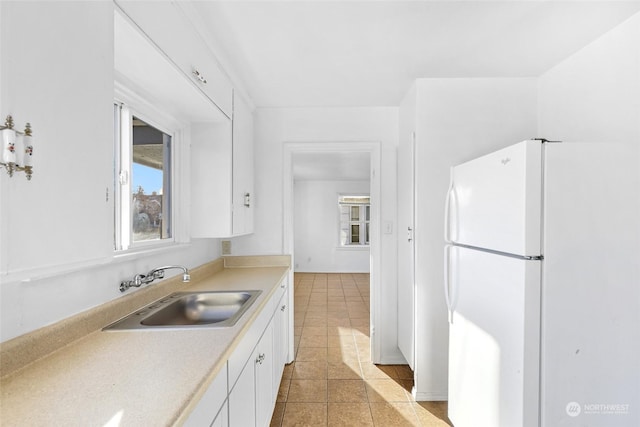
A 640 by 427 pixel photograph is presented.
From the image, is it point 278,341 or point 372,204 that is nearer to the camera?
point 278,341

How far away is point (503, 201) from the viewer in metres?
1.34

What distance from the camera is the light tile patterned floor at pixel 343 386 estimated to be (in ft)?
6.68

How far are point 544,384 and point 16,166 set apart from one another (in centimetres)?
178

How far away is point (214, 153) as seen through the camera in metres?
2.14

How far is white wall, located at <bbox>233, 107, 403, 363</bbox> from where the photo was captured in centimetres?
275

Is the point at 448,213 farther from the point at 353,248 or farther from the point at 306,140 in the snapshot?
the point at 353,248

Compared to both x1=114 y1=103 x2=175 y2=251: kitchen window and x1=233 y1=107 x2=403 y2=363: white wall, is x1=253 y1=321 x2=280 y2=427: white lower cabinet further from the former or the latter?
x1=233 y1=107 x2=403 y2=363: white wall

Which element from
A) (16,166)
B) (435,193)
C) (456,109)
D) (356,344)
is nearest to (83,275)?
(16,166)

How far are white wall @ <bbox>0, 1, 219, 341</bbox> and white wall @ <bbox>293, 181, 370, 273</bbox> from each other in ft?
21.1

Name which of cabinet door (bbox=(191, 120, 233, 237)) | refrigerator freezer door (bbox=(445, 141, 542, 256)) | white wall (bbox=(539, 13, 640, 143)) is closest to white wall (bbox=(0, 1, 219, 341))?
cabinet door (bbox=(191, 120, 233, 237))

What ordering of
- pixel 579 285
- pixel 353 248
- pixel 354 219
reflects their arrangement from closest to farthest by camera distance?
1. pixel 579 285
2. pixel 353 248
3. pixel 354 219

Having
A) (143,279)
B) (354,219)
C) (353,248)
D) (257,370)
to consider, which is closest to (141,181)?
(143,279)

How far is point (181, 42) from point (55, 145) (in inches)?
34.5

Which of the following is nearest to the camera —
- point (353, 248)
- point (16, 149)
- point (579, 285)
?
point (16, 149)
